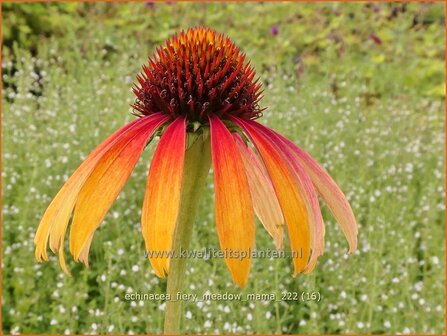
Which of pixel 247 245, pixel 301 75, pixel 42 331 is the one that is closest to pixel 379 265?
pixel 42 331

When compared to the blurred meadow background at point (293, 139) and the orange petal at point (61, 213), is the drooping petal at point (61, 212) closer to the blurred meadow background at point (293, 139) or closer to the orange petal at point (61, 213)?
the orange petal at point (61, 213)

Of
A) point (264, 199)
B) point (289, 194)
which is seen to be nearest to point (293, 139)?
point (264, 199)

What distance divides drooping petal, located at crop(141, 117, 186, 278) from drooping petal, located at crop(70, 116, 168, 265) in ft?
0.12

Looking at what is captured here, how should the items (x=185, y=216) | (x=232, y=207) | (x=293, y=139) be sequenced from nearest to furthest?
(x=232, y=207), (x=185, y=216), (x=293, y=139)

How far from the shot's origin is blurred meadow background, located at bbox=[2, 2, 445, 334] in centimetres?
164

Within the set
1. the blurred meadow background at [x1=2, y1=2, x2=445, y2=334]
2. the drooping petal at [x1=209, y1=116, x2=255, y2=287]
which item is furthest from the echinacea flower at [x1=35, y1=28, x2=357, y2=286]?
the blurred meadow background at [x1=2, y1=2, x2=445, y2=334]

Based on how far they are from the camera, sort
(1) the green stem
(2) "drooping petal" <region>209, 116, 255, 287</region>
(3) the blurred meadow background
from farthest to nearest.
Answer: (3) the blurred meadow background < (1) the green stem < (2) "drooping petal" <region>209, 116, 255, 287</region>

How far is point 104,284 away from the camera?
172cm

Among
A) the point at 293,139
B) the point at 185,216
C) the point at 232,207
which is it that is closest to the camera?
the point at 232,207

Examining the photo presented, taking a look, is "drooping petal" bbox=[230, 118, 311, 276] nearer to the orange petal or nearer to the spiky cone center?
the spiky cone center

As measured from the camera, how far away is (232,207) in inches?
26.0

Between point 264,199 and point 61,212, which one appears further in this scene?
point 264,199

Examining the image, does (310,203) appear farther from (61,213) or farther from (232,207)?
(61,213)

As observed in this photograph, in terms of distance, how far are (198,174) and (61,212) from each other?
17cm
